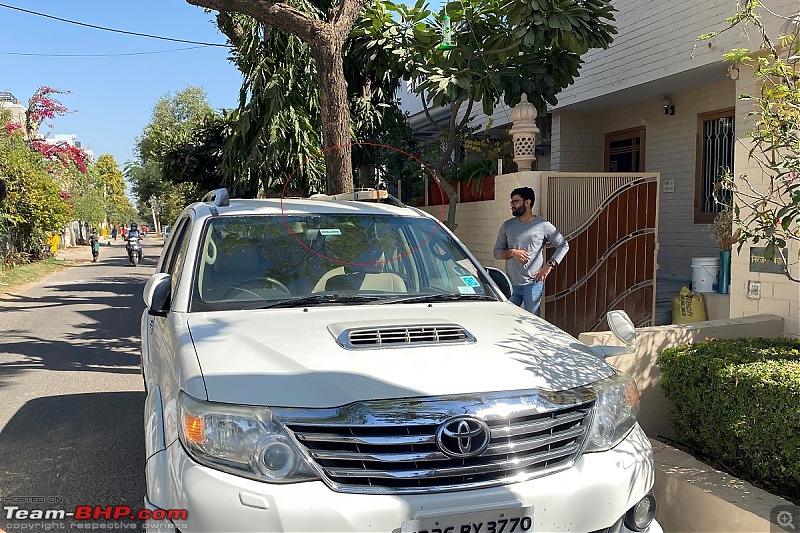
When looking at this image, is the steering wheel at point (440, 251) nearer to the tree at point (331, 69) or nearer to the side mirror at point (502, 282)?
the side mirror at point (502, 282)

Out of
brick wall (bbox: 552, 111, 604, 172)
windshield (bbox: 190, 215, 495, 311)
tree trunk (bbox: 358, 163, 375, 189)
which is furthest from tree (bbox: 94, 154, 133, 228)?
windshield (bbox: 190, 215, 495, 311)

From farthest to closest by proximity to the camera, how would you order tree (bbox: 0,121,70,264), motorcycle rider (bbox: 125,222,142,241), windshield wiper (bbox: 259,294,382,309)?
1. motorcycle rider (bbox: 125,222,142,241)
2. tree (bbox: 0,121,70,264)
3. windshield wiper (bbox: 259,294,382,309)

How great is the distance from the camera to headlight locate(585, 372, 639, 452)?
2.68 meters

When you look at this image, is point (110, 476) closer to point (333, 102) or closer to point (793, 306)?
point (333, 102)

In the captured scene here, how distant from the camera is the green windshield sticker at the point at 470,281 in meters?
3.99

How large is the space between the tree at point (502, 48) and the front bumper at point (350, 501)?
551 centimetres

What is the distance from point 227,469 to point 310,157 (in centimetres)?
964

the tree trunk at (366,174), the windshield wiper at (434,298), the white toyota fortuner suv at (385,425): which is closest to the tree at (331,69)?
the windshield wiper at (434,298)

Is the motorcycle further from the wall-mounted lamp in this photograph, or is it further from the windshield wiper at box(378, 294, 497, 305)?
the windshield wiper at box(378, 294, 497, 305)

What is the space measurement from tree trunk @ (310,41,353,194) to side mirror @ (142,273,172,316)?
4.10 m

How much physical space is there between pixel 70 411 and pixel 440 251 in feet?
12.9

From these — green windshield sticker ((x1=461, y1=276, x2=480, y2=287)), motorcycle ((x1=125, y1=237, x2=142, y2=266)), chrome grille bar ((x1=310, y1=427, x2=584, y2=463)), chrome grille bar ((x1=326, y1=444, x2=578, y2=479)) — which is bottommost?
motorcycle ((x1=125, y1=237, x2=142, y2=266))

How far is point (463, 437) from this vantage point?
2367 mm

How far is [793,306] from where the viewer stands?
17.2 feet
